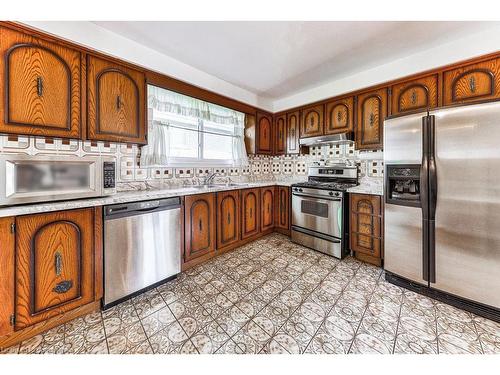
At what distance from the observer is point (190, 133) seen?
289cm

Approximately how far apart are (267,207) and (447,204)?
2185mm

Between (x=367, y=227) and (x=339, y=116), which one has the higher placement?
(x=339, y=116)

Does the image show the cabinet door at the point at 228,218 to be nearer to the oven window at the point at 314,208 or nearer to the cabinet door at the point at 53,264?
the oven window at the point at 314,208

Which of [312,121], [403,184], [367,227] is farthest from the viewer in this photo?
[312,121]

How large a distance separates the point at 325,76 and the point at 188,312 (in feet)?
10.4

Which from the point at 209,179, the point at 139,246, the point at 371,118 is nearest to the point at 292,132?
the point at 371,118

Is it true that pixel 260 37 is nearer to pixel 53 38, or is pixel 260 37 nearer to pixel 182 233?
pixel 53 38

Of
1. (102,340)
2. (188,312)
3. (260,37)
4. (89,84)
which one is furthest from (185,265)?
(260,37)

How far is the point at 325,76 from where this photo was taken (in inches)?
111

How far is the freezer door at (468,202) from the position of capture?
151 cm

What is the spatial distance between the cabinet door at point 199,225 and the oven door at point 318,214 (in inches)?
50.4

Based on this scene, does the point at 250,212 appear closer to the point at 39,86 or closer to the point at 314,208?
the point at 314,208

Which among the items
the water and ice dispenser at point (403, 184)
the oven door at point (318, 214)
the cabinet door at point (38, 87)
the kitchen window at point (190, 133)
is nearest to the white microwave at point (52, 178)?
the cabinet door at point (38, 87)

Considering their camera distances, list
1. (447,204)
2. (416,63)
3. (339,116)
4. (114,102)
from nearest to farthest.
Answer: (447,204), (114,102), (416,63), (339,116)
